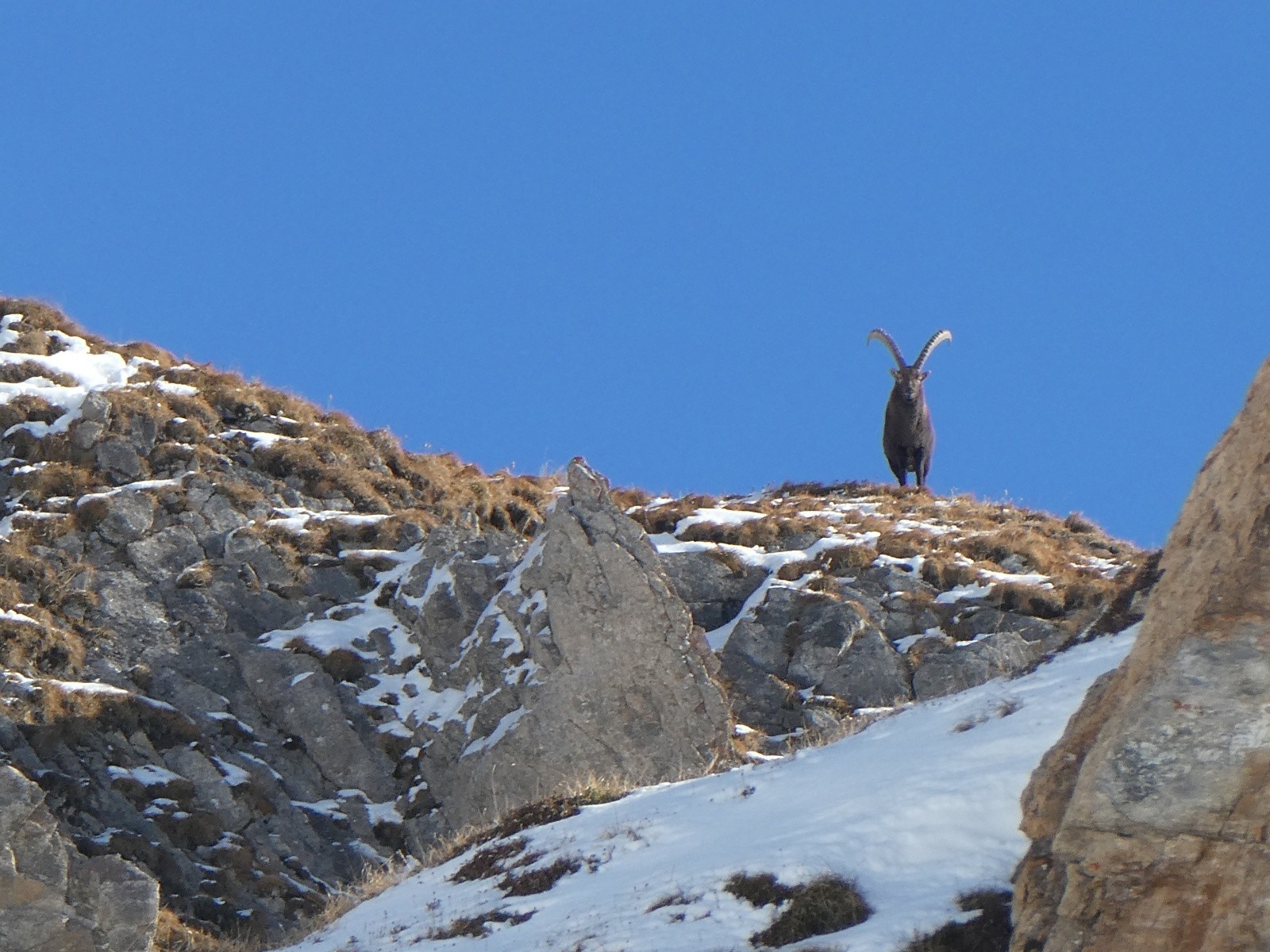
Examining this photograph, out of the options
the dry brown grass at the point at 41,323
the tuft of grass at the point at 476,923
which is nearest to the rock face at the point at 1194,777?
the tuft of grass at the point at 476,923

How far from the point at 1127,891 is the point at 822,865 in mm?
3333

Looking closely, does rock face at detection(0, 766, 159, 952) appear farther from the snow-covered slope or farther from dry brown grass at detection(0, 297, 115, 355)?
dry brown grass at detection(0, 297, 115, 355)

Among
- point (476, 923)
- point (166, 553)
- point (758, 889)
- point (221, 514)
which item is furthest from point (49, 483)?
point (758, 889)

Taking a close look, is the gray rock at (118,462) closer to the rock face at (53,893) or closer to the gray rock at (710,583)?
the gray rock at (710,583)

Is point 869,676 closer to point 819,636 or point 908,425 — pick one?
point 819,636

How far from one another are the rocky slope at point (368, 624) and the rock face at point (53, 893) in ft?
8.54

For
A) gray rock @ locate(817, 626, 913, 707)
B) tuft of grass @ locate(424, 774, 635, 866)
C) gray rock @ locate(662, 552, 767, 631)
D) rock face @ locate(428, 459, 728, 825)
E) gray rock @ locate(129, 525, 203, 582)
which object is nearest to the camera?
tuft of grass @ locate(424, 774, 635, 866)

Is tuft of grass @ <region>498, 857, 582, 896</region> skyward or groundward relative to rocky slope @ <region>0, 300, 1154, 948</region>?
groundward

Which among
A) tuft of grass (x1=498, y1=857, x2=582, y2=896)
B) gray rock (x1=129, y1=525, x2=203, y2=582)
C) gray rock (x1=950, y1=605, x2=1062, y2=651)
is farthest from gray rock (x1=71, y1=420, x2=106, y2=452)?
tuft of grass (x1=498, y1=857, x2=582, y2=896)

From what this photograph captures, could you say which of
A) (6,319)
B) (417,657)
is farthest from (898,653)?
(6,319)

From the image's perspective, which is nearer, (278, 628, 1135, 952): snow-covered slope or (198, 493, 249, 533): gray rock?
(278, 628, 1135, 952): snow-covered slope

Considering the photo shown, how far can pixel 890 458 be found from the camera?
2842 centimetres

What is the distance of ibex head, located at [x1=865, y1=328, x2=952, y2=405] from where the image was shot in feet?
90.9

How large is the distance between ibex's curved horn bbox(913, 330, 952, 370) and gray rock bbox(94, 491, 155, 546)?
14.2 meters
